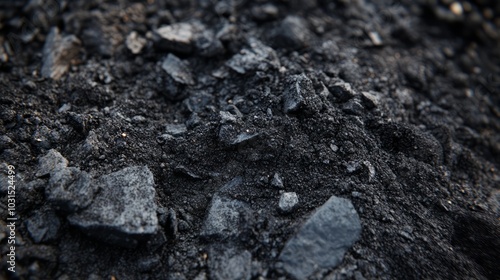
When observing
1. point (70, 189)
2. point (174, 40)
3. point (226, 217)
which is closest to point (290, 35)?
point (174, 40)

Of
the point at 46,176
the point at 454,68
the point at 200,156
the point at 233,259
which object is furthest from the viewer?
the point at 454,68

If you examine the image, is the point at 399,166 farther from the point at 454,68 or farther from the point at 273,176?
the point at 454,68

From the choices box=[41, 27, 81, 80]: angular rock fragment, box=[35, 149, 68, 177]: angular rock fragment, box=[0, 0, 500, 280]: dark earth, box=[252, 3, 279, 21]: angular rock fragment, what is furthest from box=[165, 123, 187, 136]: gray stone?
box=[252, 3, 279, 21]: angular rock fragment

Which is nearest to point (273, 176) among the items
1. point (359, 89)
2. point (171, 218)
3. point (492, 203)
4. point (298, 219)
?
point (298, 219)

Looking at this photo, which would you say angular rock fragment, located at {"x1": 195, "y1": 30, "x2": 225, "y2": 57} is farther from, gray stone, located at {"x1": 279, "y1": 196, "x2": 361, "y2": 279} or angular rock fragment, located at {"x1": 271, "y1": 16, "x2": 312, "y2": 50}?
gray stone, located at {"x1": 279, "y1": 196, "x2": 361, "y2": 279}

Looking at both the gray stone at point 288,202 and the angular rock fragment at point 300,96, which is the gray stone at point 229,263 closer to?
the gray stone at point 288,202

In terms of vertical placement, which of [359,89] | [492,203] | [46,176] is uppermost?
[359,89]
